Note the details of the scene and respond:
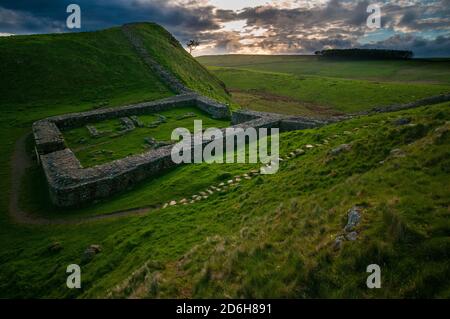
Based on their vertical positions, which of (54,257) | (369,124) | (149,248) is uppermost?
(369,124)

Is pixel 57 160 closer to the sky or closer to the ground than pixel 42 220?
closer to the sky

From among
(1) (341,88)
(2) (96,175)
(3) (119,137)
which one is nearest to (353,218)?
(2) (96,175)

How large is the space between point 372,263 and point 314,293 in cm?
164

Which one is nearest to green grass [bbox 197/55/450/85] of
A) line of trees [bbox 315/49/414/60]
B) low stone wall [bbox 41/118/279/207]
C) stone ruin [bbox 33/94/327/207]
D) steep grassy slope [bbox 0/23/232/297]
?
line of trees [bbox 315/49/414/60]

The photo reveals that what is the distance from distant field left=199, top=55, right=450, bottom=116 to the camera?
216 ft

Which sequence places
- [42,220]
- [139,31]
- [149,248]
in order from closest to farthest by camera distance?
[149,248]
[42,220]
[139,31]

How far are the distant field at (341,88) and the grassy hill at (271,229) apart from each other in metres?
44.1

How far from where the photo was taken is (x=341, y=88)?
81312 mm

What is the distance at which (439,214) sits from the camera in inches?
320

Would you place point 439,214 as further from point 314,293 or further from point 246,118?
point 246,118

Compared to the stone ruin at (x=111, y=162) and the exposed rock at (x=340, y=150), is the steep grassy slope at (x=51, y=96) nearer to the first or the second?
the stone ruin at (x=111, y=162)

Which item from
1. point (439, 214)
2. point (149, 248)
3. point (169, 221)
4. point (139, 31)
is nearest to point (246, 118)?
point (169, 221)

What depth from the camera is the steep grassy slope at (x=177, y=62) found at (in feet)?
198

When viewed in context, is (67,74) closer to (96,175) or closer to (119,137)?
(119,137)
